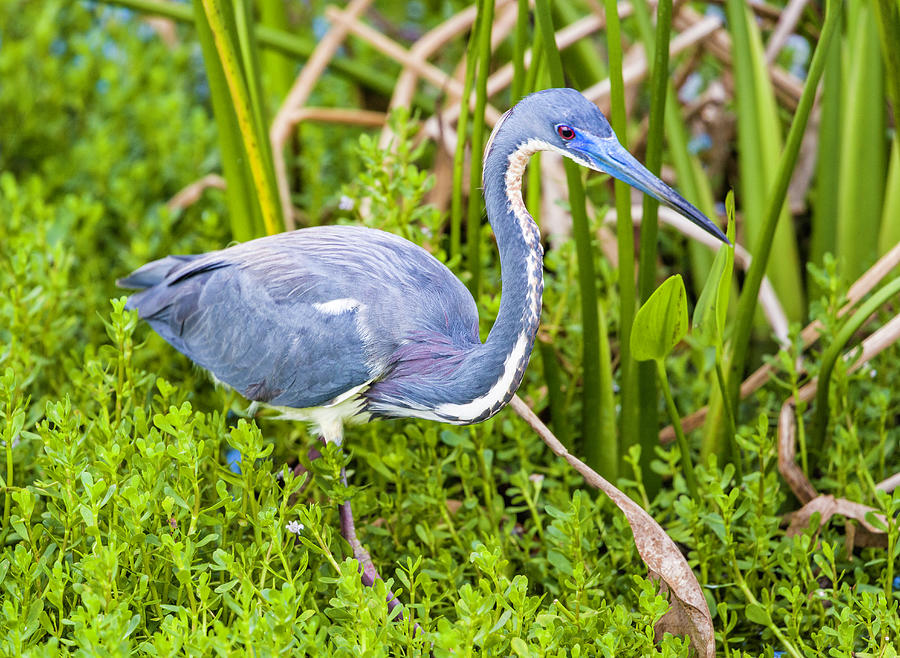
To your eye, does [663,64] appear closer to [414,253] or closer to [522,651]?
[414,253]

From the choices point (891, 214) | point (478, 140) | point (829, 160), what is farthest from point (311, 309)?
point (891, 214)

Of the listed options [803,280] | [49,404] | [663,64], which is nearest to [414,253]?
[663,64]

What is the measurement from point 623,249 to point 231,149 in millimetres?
1073

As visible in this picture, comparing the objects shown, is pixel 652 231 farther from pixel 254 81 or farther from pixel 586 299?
pixel 254 81

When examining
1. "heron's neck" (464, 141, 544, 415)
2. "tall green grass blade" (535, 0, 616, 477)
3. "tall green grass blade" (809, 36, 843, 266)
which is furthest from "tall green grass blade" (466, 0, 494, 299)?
"tall green grass blade" (809, 36, 843, 266)

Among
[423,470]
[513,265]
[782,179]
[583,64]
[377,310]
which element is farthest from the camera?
[583,64]

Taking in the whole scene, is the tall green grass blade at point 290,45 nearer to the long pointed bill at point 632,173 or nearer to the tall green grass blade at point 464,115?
the tall green grass blade at point 464,115

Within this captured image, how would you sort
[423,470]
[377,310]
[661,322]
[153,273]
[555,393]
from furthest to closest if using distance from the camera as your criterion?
[153,273]
[555,393]
[423,470]
[377,310]
[661,322]

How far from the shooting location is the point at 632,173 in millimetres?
1980

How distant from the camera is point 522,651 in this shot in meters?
1.71

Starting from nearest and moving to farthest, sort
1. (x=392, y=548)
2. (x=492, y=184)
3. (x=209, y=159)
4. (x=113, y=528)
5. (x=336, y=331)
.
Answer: (x=113, y=528), (x=492, y=184), (x=336, y=331), (x=392, y=548), (x=209, y=159)

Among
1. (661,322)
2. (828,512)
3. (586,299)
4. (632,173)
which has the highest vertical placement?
(632,173)

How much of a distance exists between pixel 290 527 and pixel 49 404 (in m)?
0.54

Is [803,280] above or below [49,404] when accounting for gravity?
below
